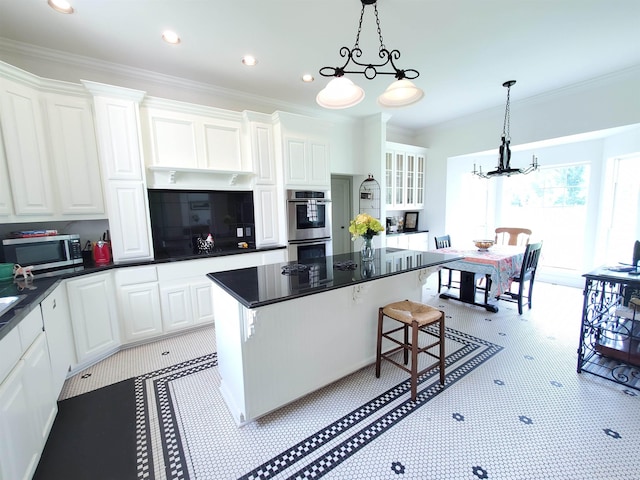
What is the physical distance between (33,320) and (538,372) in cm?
374

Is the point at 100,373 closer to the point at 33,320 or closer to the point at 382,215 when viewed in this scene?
the point at 33,320

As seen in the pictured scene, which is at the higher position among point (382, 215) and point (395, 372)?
point (382, 215)

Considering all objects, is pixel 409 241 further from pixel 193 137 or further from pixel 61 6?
pixel 61 6

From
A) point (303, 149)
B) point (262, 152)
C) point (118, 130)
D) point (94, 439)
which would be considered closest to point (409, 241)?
point (303, 149)

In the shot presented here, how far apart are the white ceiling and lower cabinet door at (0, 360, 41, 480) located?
2.57 m

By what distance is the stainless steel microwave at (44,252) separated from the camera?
2.18 metres

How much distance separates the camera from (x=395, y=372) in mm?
2359

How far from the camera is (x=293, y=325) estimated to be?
6.24 feet

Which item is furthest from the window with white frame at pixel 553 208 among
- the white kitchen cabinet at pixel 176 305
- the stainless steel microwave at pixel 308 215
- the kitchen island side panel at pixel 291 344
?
the white kitchen cabinet at pixel 176 305

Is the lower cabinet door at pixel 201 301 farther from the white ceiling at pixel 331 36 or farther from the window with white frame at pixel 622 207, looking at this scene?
the window with white frame at pixel 622 207

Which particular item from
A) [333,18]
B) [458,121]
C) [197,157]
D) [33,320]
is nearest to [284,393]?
[33,320]

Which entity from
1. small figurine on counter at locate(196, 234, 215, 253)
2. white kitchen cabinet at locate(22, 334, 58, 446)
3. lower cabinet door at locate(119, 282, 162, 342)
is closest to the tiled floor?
lower cabinet door at locate(119, 282, 162, 342)

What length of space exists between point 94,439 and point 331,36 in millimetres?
3583

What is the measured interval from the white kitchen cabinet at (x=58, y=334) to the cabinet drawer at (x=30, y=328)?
121 millimetres
